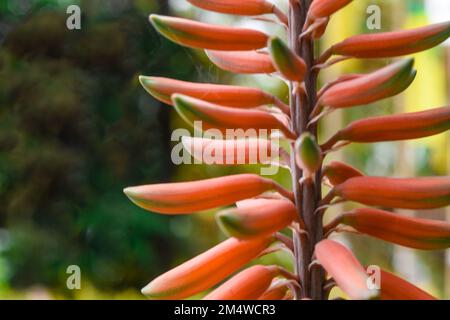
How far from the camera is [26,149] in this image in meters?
2.55

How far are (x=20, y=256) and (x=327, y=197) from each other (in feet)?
7.55

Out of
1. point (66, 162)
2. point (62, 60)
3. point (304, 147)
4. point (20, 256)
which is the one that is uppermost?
point (62, 60)

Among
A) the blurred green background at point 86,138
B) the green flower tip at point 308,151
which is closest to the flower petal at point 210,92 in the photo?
the green flower tip at point 308,151

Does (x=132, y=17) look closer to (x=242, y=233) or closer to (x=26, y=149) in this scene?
(x=26, y=149)

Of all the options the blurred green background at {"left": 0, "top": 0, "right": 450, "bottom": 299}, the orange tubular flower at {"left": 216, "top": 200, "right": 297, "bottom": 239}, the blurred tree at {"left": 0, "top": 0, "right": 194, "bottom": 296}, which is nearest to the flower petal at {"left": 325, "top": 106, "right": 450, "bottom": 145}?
the orange tubular flower at {"left": 216, "top": 200, "right": 297, "bottom": 239}

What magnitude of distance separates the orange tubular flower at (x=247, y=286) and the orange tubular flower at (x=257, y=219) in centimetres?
6

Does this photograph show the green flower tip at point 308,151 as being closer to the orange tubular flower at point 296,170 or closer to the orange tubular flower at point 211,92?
the orange tubular flower at point 296,170

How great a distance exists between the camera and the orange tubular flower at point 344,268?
1.70 ft

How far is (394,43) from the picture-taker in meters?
0.65

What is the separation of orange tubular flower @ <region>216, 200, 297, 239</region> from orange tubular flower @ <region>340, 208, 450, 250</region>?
79 mm

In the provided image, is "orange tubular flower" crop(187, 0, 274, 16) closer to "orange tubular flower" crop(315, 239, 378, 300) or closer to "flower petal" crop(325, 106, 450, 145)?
"flower petal" crop(325, 106, 450, 145)

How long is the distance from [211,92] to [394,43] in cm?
20

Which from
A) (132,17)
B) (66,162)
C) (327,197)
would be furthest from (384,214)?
(66,162)

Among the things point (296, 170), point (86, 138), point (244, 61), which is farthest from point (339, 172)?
point (86, 138)
